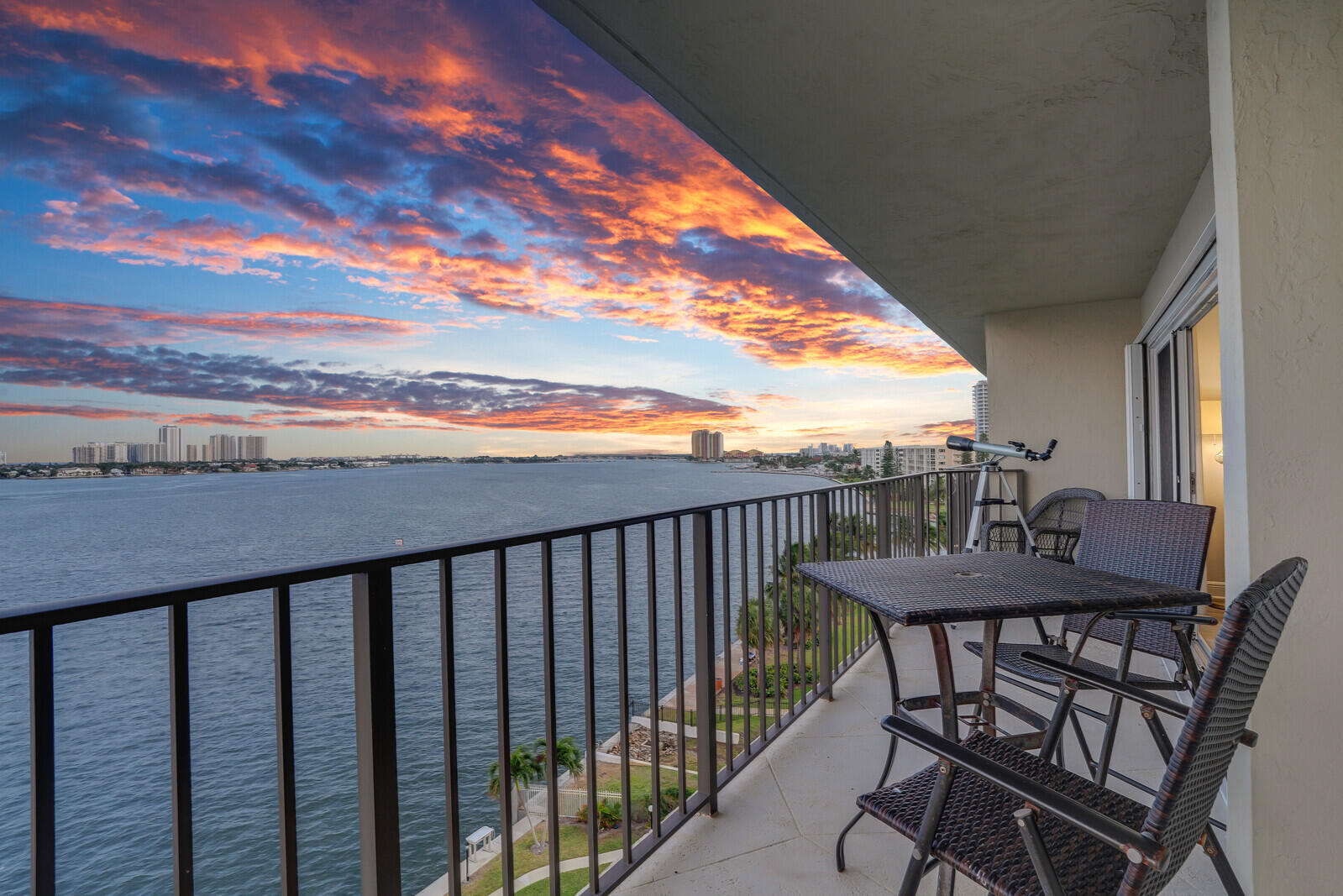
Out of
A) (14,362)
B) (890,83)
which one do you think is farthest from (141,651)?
(890,83)

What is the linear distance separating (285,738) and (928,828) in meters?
1.12

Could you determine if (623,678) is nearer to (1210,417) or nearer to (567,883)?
(1210,417)

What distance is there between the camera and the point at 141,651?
14.1 meters

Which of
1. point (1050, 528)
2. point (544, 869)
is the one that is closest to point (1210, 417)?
point (1050, 528)

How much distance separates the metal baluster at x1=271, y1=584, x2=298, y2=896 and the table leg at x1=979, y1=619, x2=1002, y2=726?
1.75 m

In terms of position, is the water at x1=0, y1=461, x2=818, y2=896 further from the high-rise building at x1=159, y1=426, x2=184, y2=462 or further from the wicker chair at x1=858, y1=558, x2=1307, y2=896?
the high-rise building at x1=159, y1=426, x2=184, y2=462

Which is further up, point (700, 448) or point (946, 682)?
point (700, 448)

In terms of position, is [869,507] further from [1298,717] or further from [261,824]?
[261,824]

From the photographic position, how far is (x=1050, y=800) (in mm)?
961

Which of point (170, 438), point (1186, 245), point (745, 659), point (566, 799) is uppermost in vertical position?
point (1186, 245)

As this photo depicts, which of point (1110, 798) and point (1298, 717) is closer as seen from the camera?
point (1110, 798)

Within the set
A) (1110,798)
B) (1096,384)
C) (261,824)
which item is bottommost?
(261,824)

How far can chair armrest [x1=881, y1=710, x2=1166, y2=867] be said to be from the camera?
896mm

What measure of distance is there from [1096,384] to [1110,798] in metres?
5.22
